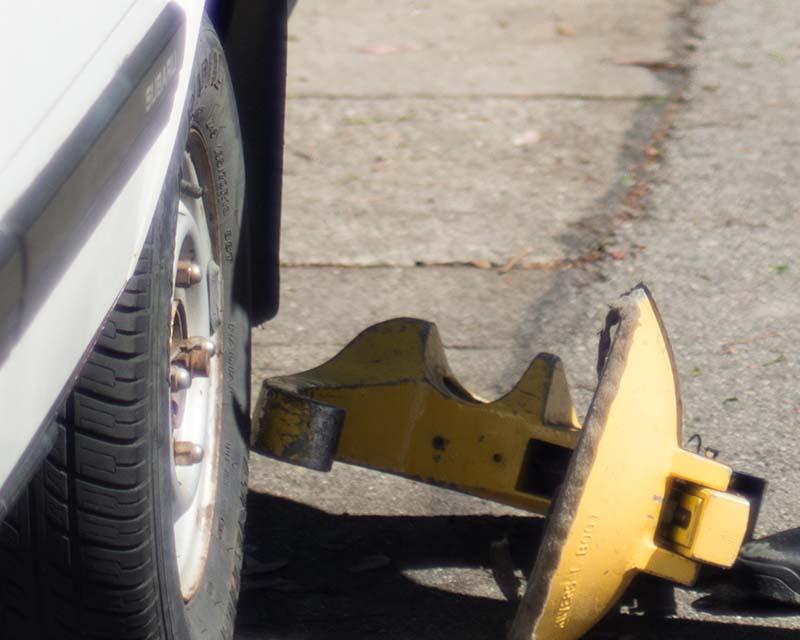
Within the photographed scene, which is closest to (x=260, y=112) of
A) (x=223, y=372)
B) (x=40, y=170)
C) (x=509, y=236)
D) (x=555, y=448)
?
(x=223, y=372)

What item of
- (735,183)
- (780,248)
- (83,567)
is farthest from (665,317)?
(83,567)

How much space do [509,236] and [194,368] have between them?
2246mm

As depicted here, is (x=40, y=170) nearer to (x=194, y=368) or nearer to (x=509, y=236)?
(x=194, y=368)

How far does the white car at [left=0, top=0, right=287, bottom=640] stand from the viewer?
A: 1593 mm

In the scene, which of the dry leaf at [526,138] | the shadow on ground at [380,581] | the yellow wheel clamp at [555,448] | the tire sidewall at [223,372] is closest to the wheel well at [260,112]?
the tire sidewall at [223,372]

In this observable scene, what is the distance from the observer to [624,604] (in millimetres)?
2768

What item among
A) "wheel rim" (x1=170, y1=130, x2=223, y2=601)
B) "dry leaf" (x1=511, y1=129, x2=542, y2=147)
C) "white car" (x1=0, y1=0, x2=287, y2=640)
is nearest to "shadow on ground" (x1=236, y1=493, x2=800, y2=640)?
"white car" (x1=0, y1=0, x2=287, y2=640)

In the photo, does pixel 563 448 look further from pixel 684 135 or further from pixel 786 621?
pixel 684 135

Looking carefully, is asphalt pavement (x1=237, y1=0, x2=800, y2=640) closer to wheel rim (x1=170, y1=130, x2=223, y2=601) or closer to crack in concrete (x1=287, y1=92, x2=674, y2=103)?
crack in concrete (x1=287, y1=92, x2=674, y2=103)

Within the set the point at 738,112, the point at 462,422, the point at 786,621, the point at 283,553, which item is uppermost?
the point at 738,112

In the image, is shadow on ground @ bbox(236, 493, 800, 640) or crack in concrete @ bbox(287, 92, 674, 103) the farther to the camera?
crack in concrete @ bbox(287, 92, 674, 103)

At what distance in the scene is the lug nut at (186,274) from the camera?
2.46 meters

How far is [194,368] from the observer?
2.53 metres

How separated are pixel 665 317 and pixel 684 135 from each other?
1601 millimetres
